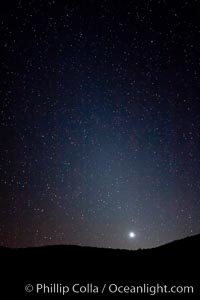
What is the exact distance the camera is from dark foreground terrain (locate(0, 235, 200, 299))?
51.3ft

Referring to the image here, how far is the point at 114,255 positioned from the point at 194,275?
24.5ft

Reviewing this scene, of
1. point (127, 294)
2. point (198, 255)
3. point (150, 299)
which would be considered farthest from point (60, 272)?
point (198, 255)

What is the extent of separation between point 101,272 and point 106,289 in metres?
2.92

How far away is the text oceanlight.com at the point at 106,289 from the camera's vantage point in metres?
15.6

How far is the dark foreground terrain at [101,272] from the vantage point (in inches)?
615

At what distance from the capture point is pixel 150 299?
48.2 ft

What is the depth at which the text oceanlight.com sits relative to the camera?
15.6m

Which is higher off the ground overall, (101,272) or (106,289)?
(101,272)

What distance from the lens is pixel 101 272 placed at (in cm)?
1934

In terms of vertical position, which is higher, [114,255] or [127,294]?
[114,255]

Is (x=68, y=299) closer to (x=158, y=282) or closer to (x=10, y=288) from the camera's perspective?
(x=10, y=288)

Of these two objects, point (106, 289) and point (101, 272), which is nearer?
point (106, 289)

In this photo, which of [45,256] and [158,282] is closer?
[158,282]

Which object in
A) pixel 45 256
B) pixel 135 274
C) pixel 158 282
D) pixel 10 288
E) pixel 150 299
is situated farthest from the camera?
pixel 45 256
